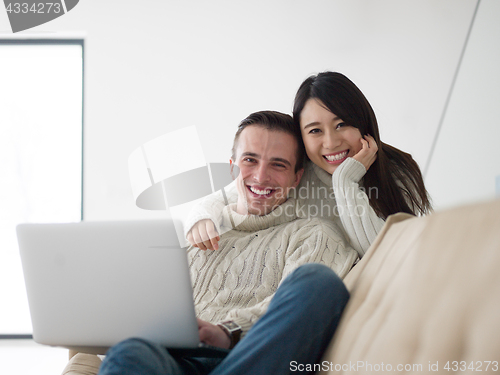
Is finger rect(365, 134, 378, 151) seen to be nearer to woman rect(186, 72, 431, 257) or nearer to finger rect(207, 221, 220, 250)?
woman rect(186, 72, 431, 257)

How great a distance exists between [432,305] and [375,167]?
1006mm

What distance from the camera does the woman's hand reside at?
4.75 feet

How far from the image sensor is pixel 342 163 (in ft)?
4.64

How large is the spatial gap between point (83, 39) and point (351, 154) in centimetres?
257

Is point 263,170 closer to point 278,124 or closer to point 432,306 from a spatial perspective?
point 278,124

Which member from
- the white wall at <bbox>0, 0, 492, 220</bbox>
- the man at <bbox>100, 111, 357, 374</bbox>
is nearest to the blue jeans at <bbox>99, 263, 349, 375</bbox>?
the man at <bbox>100, 111, 357, 374</bbox>

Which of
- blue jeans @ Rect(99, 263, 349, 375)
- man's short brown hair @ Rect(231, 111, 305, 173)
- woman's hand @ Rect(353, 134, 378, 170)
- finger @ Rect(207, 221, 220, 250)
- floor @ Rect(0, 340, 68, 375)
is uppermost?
man's short brown hair @ Rect(231, 111, 305, 173)

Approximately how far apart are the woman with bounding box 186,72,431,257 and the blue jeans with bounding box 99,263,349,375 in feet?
2.23

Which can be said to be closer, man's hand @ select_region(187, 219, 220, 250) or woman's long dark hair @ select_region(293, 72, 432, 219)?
man's hand @ select_region(187, 219, 220, 250)

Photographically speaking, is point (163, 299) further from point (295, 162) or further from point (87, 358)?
point (295, 162)

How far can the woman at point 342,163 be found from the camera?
4.76 feet

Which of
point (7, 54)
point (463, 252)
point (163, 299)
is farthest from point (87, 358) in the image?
point (7, 54)

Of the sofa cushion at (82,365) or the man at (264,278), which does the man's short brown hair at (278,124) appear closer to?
the man at (264,278)

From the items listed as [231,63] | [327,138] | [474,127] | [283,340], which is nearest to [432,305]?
[283,340]
